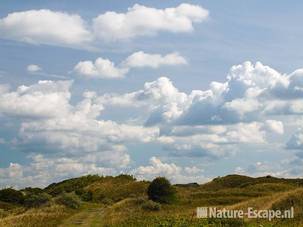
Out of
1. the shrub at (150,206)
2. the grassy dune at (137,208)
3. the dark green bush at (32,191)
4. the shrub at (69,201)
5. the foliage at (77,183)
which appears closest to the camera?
the grassy dune at (137,208)

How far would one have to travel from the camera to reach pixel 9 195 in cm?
9056

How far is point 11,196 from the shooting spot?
297ft

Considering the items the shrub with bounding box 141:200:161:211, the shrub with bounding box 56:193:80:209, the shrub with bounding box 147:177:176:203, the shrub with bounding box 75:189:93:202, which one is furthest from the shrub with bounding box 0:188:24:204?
the shrub with bounding box 141:200:161:211

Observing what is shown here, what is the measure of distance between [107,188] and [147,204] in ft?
112

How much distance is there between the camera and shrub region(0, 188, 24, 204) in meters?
89.8

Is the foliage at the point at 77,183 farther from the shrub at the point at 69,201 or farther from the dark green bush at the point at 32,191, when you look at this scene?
the shrub at the point at 69,201

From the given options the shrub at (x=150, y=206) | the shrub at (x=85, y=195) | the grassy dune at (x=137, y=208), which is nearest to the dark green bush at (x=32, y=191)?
the grassy dune at (x=137, y=208)

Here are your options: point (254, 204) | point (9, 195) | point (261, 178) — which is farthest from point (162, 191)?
point (261, 178)

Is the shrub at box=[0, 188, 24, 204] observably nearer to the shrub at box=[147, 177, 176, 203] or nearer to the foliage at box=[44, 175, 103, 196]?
the foliage at box=[44, 175, 103, 196]

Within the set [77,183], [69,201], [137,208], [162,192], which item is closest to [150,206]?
[137,208]

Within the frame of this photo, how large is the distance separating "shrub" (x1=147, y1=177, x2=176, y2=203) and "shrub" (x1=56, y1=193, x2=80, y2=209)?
26.8ft

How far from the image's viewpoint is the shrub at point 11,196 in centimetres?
8975

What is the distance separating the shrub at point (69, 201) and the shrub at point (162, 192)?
8.17 metres

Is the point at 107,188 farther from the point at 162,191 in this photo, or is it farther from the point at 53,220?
the point at 53,220
